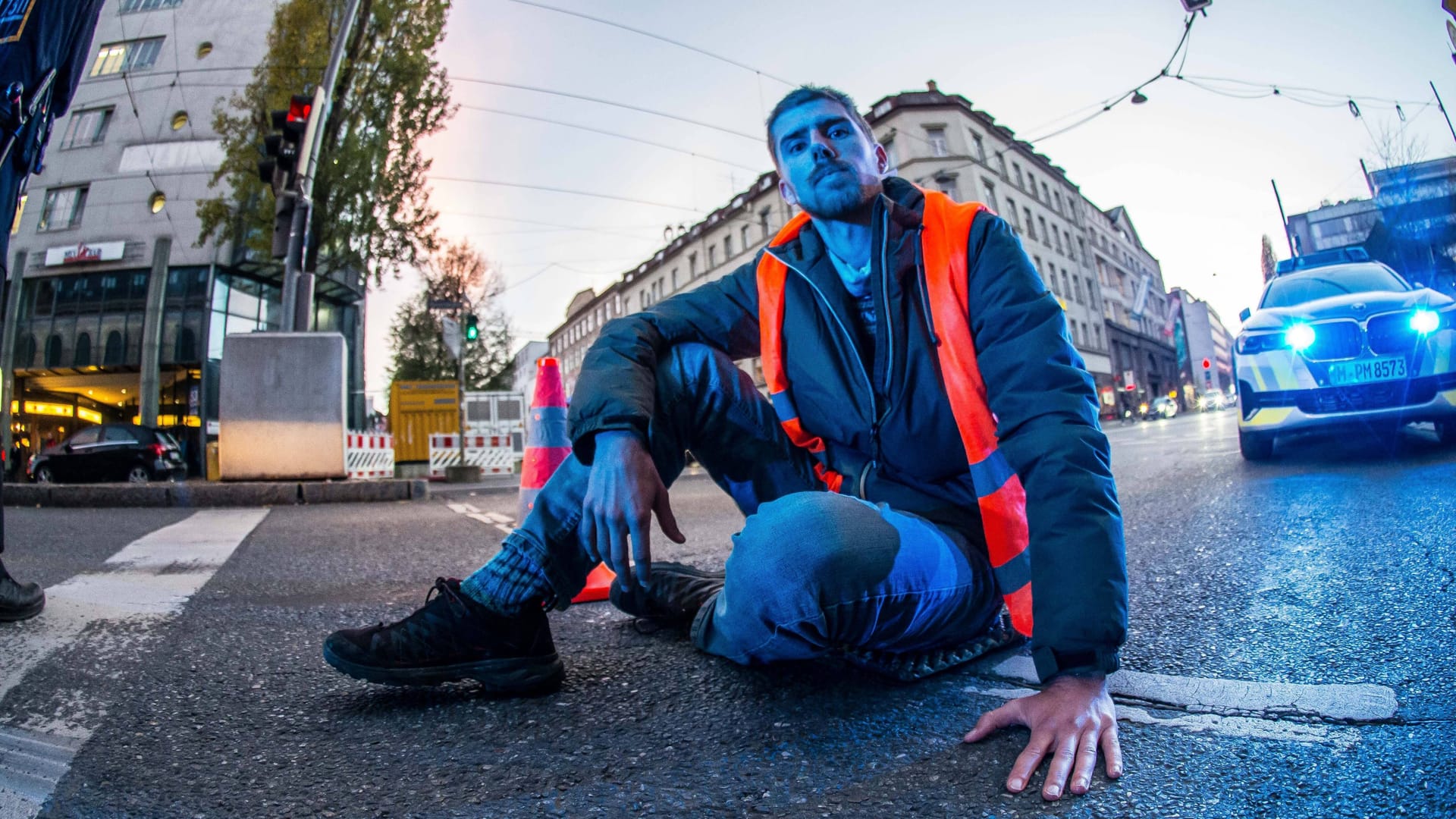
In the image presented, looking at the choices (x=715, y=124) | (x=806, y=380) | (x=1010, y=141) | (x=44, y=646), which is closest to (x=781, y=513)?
(x=806, y=380)

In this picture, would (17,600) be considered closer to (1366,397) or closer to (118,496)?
(118,496)

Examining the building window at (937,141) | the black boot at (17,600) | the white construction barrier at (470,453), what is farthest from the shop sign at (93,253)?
the building window at (937,141)

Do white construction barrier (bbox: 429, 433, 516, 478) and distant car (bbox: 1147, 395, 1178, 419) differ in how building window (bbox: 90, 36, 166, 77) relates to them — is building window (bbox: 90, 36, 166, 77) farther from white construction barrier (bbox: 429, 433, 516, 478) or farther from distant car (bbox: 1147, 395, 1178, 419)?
distant car (bbox: 1147, 395, 1178, 419)

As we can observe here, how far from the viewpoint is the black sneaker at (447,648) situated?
4.22 ft

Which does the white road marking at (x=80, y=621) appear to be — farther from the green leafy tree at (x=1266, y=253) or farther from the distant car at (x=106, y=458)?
the green leafy tree at (x=1266, y=253)

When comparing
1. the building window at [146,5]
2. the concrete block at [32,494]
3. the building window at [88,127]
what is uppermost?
the building window at [146,5]

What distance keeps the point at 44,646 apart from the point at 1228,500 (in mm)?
4274

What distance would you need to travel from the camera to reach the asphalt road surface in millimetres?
872

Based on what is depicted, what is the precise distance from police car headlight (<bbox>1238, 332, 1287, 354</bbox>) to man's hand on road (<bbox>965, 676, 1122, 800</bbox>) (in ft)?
14.4

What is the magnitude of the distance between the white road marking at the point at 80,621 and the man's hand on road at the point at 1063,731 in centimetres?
125

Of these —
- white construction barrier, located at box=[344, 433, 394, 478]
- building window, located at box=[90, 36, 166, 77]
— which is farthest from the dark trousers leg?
building window, located at box=[90, 36, 166, 77]

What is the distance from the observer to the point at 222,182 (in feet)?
70.1

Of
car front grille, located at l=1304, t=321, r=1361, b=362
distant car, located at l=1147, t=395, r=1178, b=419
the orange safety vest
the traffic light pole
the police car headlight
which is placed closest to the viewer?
the orange safety vest

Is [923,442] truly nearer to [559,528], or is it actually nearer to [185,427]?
[559,528]
